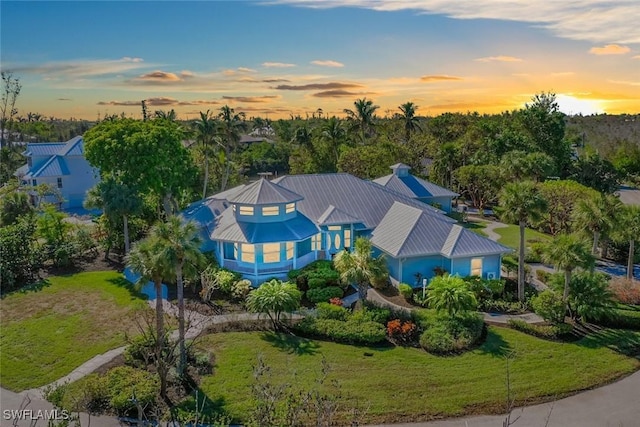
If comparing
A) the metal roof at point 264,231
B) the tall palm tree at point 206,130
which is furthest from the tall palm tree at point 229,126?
the metal roof at point 264,231

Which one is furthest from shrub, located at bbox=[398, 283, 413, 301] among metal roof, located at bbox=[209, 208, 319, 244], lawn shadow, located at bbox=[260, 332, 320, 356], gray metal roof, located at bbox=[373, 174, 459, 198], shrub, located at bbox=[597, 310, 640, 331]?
gray metal roof, located at bbox=[373, 174, 459, 198]

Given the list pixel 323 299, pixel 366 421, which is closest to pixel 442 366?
pixel 366 421

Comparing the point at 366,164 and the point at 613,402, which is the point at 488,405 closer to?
the point at 613,402

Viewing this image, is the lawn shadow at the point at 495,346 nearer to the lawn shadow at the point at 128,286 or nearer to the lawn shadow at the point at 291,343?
the lawn shadow at the point at 291,343

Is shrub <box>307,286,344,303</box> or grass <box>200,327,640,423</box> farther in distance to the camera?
shrub <box>307,286,344,303</box>

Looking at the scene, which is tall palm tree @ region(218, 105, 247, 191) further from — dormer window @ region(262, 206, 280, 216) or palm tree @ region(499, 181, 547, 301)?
palm tree @ region(499, 181, 547, 301)
